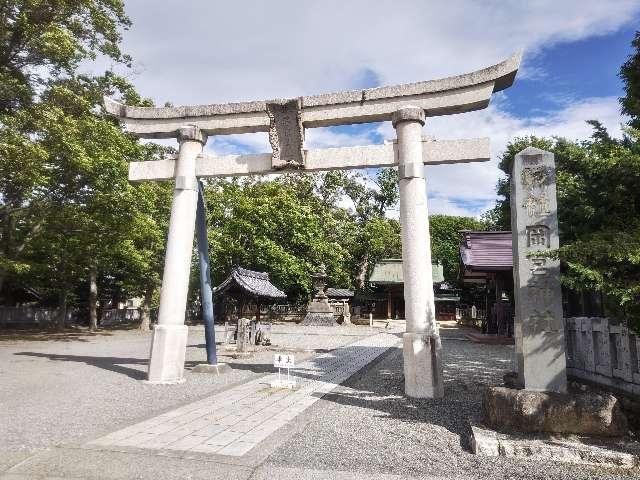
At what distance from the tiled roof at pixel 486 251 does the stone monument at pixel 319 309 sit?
16970 millimetres

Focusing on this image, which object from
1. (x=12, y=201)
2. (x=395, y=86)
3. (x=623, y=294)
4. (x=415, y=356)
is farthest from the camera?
(x=12, y=201)

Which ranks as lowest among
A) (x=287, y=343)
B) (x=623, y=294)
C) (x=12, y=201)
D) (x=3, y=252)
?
(x=287, y=343)

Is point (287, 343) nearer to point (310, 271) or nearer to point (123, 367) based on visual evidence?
point (123, 367)

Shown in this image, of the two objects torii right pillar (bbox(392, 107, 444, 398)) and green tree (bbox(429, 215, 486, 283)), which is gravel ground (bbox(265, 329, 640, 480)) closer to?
torii right pillar (bbox(392, 107, 444, 398))

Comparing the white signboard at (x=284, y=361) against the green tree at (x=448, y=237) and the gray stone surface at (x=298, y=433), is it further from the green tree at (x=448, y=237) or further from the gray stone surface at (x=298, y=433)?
the green tree at (x=448, y=237)

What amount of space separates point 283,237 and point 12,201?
20823mm

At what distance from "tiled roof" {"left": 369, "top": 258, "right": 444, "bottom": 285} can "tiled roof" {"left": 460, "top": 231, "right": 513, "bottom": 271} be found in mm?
21062

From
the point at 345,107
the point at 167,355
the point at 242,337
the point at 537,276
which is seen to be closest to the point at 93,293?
the point at 242,337

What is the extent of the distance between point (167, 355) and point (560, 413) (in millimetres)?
7446

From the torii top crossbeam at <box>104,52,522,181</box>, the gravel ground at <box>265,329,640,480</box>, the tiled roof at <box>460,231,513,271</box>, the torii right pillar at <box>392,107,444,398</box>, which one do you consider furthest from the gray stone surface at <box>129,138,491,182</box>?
the tiled roof at <box>460,231,513,271</box>

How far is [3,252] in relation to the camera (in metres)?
17.2

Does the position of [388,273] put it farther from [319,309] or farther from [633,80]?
[633,80]

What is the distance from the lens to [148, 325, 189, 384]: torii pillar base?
29.2 ft

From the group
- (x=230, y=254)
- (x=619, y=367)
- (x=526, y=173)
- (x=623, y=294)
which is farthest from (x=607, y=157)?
(x=230, y=254)
